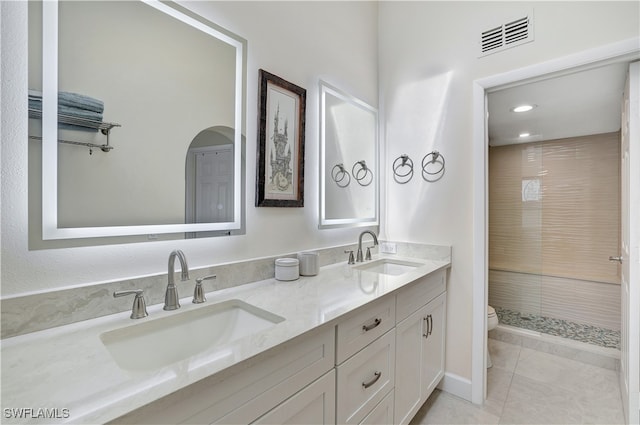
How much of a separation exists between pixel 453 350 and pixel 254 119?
1956mm

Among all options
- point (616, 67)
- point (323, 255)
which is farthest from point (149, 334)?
point (616, 67)

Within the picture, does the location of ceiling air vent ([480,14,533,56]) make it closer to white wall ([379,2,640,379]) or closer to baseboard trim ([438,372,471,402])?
white wall ([379,2,640,379])

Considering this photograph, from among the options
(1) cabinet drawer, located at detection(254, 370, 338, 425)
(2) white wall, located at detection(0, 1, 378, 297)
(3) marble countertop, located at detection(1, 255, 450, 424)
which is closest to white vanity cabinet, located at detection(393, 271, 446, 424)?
(3) marble countertop, located at detection(1, 255, 450, 424)

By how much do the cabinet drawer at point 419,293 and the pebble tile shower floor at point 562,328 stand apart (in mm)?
1653

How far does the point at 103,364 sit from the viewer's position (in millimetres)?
671

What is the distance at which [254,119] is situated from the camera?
4.70 feet

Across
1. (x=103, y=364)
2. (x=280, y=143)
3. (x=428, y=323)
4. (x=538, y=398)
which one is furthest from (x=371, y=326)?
(x=538, y=398)

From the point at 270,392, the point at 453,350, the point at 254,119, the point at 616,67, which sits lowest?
the point at 453,350

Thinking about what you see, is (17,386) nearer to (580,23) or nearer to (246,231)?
(246,231)

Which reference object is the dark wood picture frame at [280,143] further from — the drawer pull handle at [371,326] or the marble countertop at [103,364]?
the drawer pull handle at [371,326]

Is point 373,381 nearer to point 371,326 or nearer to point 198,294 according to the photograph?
point 371,326

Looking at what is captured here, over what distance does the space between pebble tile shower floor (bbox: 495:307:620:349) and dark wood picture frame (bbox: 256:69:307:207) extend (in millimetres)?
2747

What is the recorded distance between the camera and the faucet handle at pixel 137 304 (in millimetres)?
935

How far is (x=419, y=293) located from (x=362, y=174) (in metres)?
0.97
